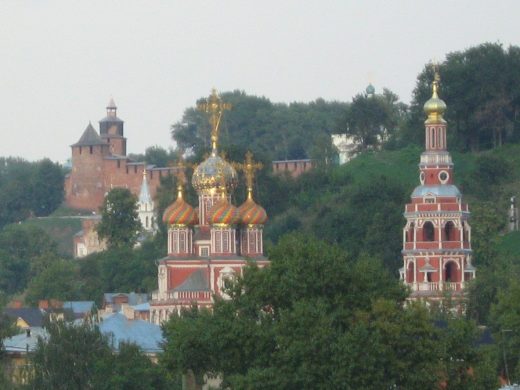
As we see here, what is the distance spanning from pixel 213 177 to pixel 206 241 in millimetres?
2224

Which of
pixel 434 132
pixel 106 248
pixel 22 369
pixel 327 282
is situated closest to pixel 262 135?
pixel 106 248

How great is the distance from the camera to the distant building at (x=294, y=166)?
399ft

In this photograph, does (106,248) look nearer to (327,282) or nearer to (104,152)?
(104,152)

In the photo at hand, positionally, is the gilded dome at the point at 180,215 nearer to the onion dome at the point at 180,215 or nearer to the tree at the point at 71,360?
the onion dome at the point at 180,215

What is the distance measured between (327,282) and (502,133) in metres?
49.8

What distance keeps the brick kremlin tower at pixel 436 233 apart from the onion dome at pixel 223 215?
15.7ft

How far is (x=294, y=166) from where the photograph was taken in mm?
124812

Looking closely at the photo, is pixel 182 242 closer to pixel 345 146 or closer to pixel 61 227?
pixel 345 146

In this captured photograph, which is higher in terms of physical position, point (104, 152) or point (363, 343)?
point (104, 152)

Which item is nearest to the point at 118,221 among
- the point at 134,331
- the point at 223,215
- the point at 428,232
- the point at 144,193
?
the point at 144,193

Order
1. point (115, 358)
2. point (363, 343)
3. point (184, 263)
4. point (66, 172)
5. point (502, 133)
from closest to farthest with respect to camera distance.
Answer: point (363, 343), point (115, 358), point (184, 263), point (502, 133), point (66, 172)

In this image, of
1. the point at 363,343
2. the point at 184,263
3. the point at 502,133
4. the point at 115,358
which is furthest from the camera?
the point at 502,133

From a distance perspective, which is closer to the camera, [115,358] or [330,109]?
[115,358]

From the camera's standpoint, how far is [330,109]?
148m
